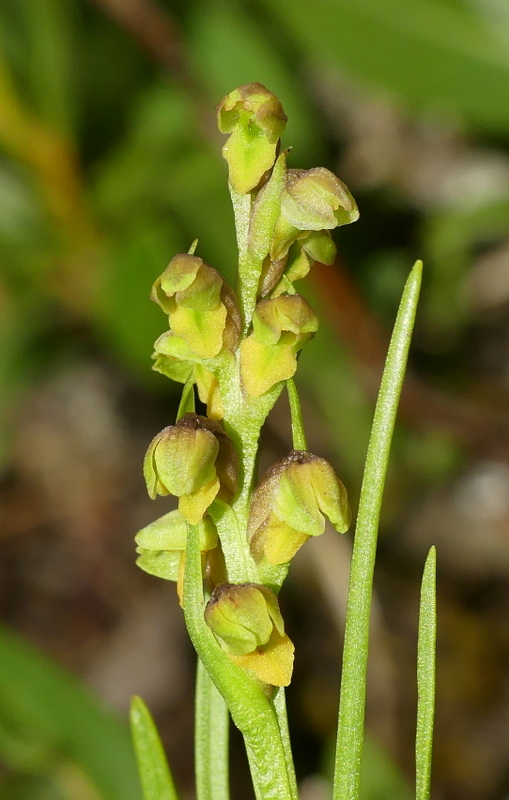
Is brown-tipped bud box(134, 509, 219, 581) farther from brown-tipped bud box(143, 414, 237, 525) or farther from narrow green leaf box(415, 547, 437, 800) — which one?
narrow green leaf box(415, 547, 437, 800)

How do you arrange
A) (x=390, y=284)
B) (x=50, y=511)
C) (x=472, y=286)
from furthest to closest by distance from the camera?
(x=50, y=511), (x=472, y=286), (x=390, y=284)

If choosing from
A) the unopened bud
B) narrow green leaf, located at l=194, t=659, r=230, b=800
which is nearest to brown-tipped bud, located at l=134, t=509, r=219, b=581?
narrow green leaf, located at l=194, t=659, r=230, b=800

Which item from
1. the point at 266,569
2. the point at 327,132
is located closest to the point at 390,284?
the point at 327,132

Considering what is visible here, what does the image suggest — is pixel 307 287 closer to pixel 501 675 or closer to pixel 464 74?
pixel 464 74

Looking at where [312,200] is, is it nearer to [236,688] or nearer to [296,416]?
[296,416]

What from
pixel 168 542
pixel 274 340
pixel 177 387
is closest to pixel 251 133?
pixel 274 340

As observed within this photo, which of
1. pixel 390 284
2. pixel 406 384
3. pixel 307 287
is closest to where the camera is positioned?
pixel 307 287

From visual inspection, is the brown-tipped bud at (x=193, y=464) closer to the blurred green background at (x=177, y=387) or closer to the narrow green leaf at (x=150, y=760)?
the narrow green leaf at (x=150, y=760)
